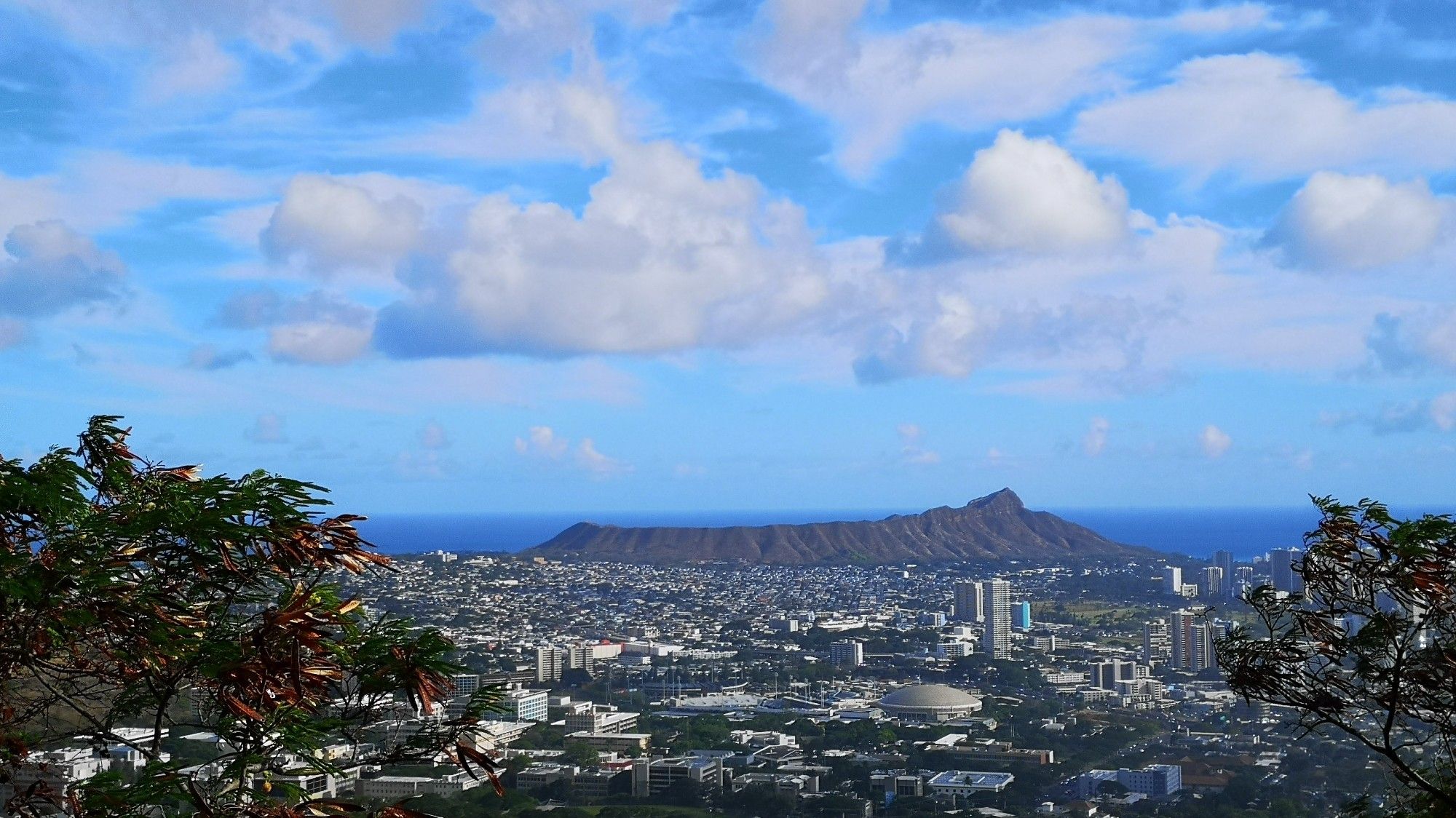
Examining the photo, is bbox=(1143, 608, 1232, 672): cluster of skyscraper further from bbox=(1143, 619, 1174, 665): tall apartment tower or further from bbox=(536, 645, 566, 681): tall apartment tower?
bbox=(536, 645, 566, 681): tall apartment tower

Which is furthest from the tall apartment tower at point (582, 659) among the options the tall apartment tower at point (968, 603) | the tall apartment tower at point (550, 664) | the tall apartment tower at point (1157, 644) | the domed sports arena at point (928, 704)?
the tall apartment tower at point (968, 603)

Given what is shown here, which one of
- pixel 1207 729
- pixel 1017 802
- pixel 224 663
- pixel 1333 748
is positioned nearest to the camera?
pixel 224 663

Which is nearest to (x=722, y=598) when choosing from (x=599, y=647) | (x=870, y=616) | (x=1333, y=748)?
(x=870, y=616)

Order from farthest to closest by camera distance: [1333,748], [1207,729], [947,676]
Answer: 1. [947,676]
2. [1207,729]
3. [1333,748]

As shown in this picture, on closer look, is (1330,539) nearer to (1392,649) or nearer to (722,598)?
(1392,649)

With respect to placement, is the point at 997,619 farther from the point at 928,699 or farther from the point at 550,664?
the point at 550,664

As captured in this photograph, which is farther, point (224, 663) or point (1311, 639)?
point (1311, 639)
